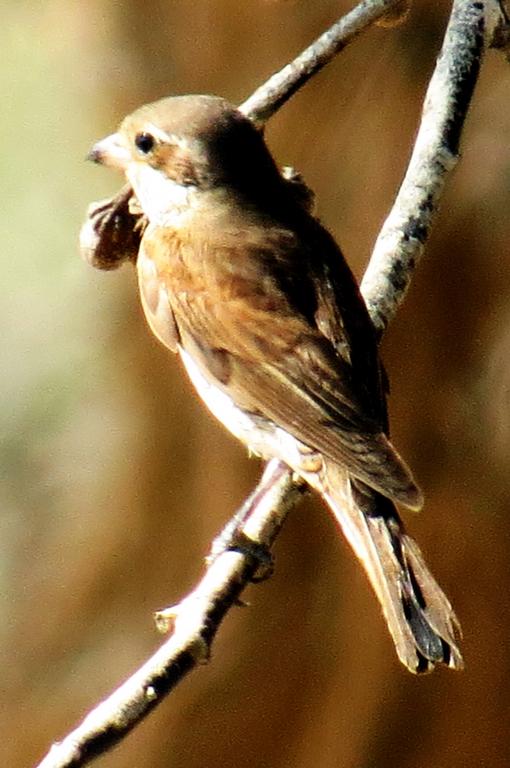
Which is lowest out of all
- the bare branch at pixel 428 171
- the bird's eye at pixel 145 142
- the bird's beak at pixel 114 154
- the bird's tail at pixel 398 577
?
the bird's tail at pixel 398 577

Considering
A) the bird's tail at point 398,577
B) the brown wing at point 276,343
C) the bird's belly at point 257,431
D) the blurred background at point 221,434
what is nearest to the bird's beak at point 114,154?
the brown wing at point 276,343

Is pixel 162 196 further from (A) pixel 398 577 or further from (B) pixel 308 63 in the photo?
(A) pixel 398 577

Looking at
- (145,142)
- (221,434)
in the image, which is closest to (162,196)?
(145,142)

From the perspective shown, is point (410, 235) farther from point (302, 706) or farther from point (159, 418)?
point (302, 706)

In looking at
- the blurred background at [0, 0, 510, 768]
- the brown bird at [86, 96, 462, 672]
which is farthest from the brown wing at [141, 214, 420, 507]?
the blurred background at [0, 0, 510, 768]

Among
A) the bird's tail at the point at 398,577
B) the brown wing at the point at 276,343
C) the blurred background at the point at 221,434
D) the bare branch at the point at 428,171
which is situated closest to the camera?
the bird's tail at the point at 398,577

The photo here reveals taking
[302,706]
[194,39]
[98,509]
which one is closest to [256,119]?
[194,39]

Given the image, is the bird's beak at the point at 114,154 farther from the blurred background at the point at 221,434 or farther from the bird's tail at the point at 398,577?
the blurred background at the point at 221,434

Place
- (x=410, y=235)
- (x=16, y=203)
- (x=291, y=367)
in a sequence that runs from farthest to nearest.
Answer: (x=16, y=203) → (x=410, y=235) → (x=291, y=367)
